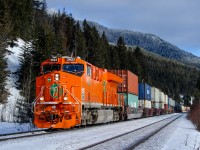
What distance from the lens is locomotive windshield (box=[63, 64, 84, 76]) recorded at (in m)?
20.6

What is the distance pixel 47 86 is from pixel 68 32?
8332 centimetres

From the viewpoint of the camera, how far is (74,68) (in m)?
20.7

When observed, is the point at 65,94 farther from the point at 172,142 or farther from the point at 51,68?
the point at 172,142

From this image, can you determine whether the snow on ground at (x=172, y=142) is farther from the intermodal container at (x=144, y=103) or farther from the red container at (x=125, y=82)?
the intermodal container at (x=144, y=103)

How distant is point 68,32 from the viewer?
10181cm

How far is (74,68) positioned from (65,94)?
1.95 m

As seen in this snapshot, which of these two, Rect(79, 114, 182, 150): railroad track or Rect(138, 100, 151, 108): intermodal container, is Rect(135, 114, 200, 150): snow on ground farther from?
Rect(138, 100, 151, 108): intermodal container

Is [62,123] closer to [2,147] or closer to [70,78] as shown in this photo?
[70,78]

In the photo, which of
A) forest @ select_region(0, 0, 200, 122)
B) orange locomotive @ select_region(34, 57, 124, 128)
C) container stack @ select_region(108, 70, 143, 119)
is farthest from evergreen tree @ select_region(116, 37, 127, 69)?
orange locomotive @ select_region(34, 57, 124, 128)

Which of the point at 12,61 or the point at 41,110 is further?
the point at 12,61

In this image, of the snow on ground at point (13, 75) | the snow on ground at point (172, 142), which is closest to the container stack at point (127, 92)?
the snow on ground at point (13, 75)

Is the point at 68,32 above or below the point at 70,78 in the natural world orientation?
above

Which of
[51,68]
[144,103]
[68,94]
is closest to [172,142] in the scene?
[68,94]

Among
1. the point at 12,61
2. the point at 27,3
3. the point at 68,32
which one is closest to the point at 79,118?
the point at 12,61
